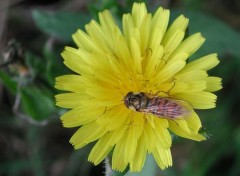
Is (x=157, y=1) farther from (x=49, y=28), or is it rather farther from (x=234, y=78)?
(x=234, y=78)

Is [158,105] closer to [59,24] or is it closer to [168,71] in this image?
[168,71]

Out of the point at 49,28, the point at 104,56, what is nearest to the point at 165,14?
the point at 104,56

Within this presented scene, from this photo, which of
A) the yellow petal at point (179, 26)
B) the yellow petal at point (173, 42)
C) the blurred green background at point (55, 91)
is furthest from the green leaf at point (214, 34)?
the yellow petal at point (173, 42)

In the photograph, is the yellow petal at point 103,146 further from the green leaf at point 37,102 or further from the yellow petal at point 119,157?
the green leaf at point 37,102

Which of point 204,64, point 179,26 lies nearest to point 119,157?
point 204,64

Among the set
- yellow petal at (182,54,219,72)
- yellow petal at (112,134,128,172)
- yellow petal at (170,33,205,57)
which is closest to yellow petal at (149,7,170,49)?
yellow petal at (170,33,205,57)

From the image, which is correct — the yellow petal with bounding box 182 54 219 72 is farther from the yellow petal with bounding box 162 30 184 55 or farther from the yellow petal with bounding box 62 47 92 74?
the yellow petal with bounding box 62 47 92 74

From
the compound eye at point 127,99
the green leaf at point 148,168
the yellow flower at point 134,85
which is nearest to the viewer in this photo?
the yellow flower at point 134,85
